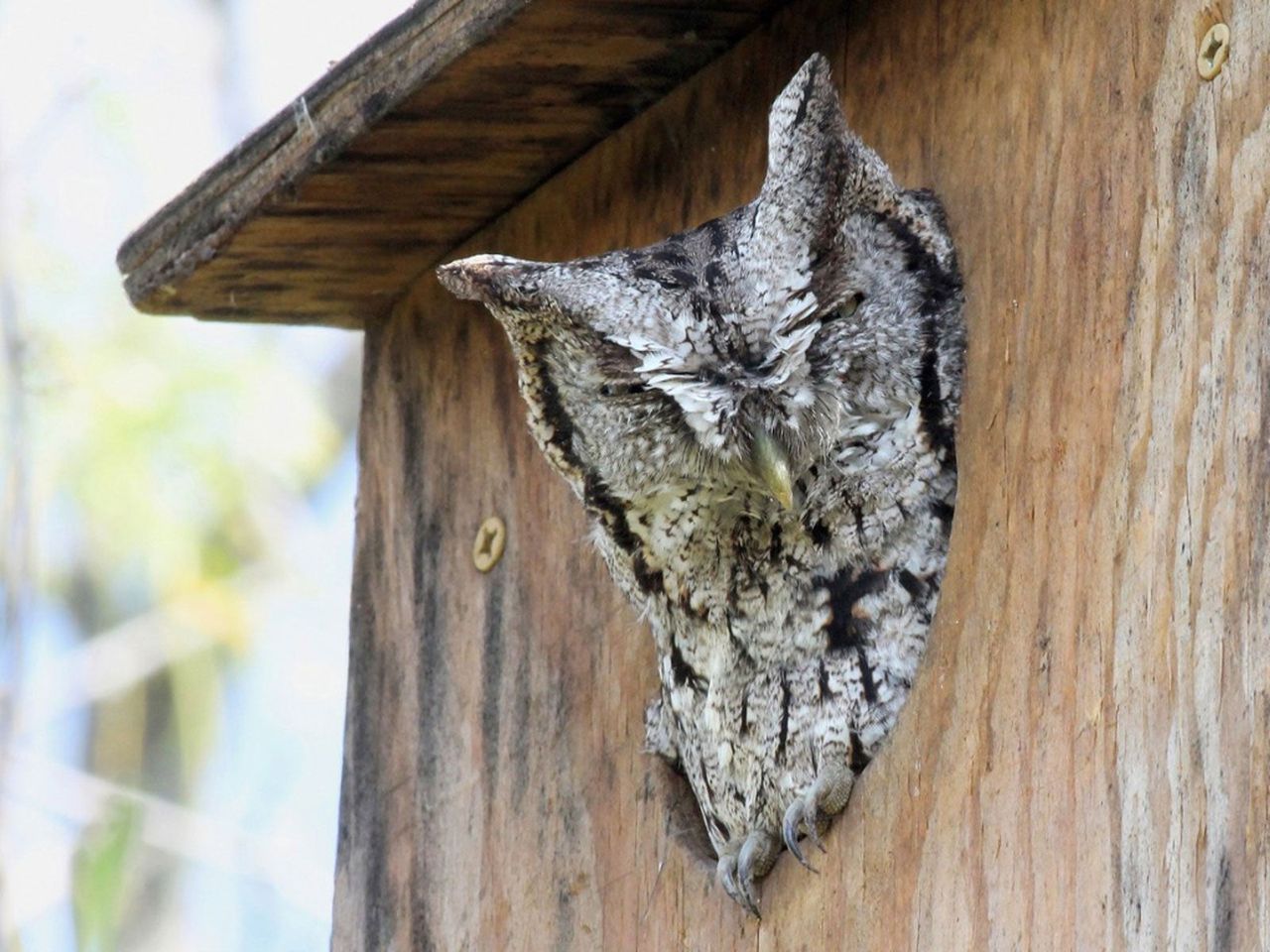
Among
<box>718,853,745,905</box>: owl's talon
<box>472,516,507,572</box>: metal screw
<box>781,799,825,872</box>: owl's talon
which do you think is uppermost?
<box>472,516,507,572</box>: metal screw

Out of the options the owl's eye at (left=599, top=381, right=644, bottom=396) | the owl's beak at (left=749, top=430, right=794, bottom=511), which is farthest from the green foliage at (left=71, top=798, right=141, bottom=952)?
the owl's beak at (left=749, top=430, right=794, bottom=511)

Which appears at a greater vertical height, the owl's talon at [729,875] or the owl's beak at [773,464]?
the owl's beak at [773,464]

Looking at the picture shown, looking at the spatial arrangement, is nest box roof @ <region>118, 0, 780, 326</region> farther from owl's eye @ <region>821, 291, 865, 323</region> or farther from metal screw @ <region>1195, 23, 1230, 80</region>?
metal screw @ <region>1195, 23, 1230, 80</region>

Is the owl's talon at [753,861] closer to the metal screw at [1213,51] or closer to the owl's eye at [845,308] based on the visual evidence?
the owl's eye at [845,308]

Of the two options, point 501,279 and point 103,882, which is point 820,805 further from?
point 103,882

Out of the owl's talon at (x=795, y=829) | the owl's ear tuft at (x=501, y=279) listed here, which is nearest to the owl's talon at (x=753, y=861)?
the owl's talon at (x=795, y=829)

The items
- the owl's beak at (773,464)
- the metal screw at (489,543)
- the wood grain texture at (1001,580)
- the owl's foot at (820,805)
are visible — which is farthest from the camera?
the metal screw at (489,543)

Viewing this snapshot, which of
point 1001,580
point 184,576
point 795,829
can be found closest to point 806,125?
point 1001,580
